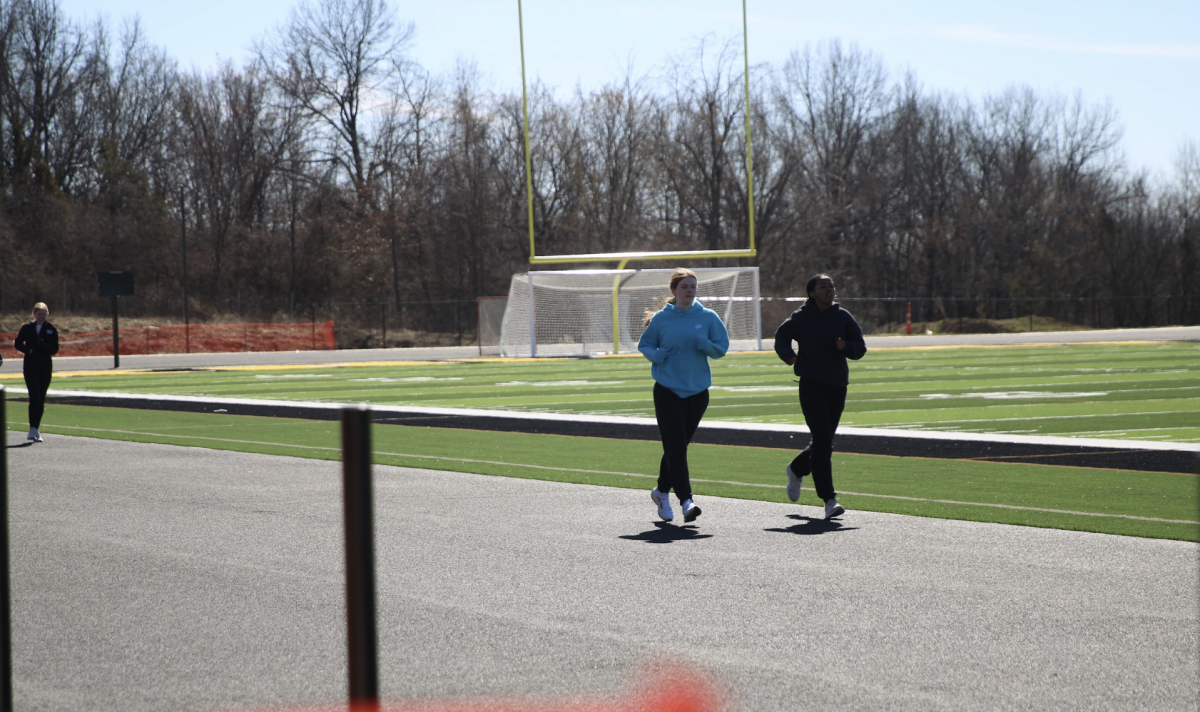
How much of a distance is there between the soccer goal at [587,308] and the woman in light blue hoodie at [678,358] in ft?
107

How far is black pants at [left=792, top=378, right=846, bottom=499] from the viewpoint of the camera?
9305mm

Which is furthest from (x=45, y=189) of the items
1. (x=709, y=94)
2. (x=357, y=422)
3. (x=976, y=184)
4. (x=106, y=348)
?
(x=357, y=422)

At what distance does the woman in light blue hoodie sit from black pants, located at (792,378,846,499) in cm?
77

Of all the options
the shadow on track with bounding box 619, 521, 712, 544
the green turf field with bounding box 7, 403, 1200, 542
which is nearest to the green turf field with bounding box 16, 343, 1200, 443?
the green turf field with bounding box 7, 403, 1200, 542

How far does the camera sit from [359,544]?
86.2 inches

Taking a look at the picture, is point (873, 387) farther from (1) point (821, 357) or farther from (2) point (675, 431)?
(2) point (675, 431)

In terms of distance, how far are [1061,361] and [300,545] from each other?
27904mm

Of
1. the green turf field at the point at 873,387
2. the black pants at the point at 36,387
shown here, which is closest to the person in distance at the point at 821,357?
the green turf field at the point at 873,387

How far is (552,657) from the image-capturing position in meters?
5.35

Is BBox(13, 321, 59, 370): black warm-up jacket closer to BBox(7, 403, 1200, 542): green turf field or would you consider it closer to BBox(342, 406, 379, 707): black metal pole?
BBox(7, 403, 1200, 542): green turf field

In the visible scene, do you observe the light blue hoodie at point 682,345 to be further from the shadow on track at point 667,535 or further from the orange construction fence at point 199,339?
the orange construction fence at point 199,339

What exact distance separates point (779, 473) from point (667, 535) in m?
3.42

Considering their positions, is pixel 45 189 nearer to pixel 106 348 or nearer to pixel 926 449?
pixel 106 348

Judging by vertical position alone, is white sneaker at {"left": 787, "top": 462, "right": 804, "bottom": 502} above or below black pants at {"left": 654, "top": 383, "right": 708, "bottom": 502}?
below
